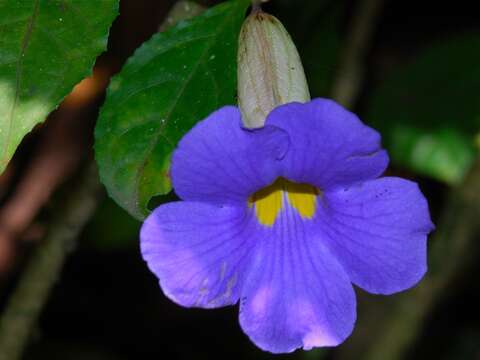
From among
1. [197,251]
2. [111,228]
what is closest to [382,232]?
[197,251]

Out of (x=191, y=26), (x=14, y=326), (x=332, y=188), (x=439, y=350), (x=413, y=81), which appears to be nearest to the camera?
(x=332, y=188)

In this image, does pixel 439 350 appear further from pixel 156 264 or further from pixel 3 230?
pixel 156 264

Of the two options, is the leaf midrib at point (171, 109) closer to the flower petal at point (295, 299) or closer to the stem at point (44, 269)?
the flower petal at point (295, 299)

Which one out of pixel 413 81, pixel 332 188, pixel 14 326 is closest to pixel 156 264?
pixel 332 188

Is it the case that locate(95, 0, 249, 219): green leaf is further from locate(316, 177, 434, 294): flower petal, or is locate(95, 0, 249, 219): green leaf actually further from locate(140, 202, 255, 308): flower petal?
locate(316, 177, 434, 294): flower petal

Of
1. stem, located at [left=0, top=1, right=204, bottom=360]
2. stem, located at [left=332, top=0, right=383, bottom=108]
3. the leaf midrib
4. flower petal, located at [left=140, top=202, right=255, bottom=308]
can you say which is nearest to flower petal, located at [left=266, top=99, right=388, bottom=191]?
flower petal, located at [left=140, top=202, right=255, bottom=308]

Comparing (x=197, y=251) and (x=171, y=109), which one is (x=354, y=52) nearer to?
(x=171, y=109)
